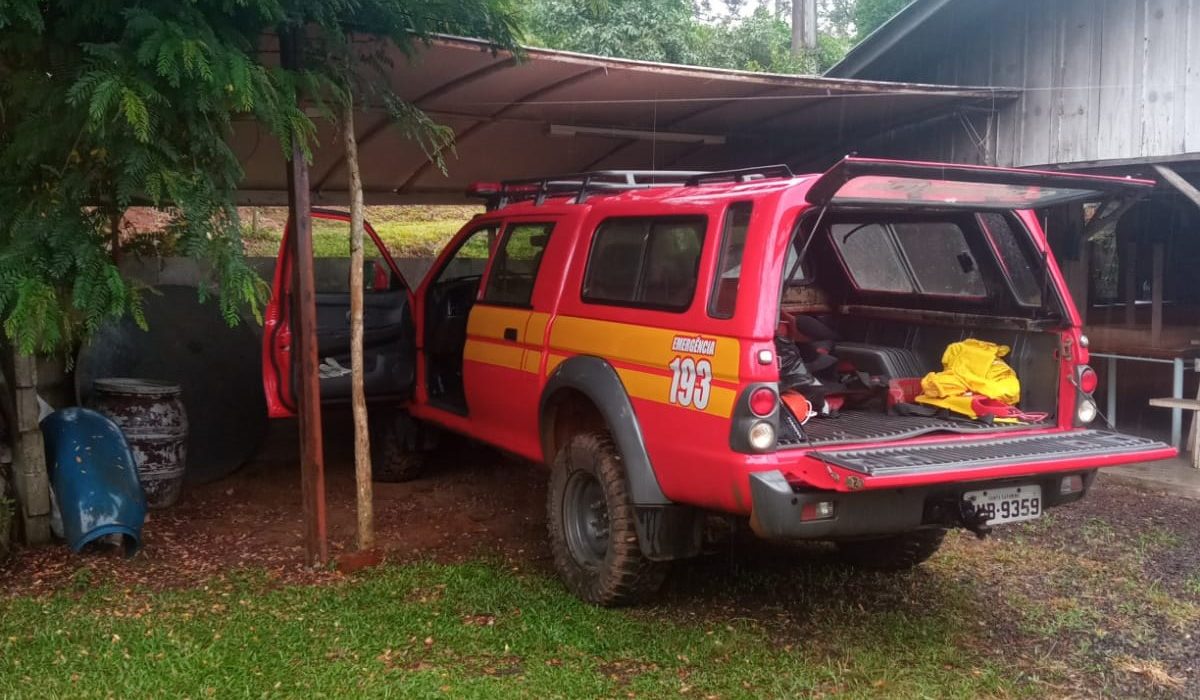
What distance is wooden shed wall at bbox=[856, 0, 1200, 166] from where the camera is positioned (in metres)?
7.41

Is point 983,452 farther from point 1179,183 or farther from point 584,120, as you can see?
point 584,120

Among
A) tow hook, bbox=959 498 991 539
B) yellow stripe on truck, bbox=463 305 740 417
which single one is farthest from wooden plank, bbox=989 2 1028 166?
tow hook, bbox=959 498 991 539

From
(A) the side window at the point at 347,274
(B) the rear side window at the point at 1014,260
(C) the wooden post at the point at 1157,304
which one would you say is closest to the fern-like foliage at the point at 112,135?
(A) the side window at the point at 347,274

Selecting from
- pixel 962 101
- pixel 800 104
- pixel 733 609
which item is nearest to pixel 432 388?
pixel 733 609

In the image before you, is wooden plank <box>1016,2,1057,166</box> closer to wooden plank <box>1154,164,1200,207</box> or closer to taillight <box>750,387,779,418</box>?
wooden plank <box>1154,164,1200,207</box>

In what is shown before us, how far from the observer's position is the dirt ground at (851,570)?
14.6 ft

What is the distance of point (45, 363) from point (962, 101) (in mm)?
7241

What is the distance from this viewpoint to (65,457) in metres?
5.70

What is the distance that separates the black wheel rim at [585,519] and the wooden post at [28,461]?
9.91 ft

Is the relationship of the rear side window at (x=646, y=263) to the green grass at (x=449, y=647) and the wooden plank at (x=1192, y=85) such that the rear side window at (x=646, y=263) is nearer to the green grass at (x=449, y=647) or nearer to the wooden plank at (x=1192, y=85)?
the green grass at (x=449, y=647)

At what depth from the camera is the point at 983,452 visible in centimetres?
408

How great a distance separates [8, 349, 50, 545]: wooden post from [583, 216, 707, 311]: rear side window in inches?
124

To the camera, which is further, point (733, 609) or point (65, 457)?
point (65, 457)

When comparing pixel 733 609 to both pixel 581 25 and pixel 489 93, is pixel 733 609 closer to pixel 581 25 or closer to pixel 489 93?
pixel 489 93
